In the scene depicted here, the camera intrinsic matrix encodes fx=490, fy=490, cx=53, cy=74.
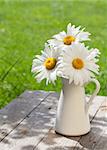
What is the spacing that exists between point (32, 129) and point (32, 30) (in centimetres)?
406

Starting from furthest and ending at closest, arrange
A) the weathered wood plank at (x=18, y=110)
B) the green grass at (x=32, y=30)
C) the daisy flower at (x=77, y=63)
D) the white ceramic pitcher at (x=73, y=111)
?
1. the green grass at (x=32, y=30)
2. the weathered wood plank at (x=18, y=110)
3. the white ceramic pitcher at (x=73, y=111)
4. the daisy flower at (x=77, y=63)

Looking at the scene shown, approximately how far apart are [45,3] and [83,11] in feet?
2.85

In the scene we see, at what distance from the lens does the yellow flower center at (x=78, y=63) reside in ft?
6.27

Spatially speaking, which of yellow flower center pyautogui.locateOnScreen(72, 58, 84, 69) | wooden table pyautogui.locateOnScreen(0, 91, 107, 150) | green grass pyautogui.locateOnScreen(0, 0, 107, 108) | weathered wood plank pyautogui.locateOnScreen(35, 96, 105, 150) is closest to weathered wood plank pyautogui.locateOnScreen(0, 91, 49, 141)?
wooden table pyautogui.locateOnScreen(0, 91, 107, 150)

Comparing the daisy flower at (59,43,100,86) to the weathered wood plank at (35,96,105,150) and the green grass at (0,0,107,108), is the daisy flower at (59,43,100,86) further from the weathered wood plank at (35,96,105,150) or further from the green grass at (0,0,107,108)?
the green grass at (0,0,107,108)

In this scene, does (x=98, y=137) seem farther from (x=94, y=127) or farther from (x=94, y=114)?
(x=94, y=114)

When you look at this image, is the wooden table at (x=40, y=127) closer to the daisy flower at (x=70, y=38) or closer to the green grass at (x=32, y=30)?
the daisy flower at (x=70, y=38)

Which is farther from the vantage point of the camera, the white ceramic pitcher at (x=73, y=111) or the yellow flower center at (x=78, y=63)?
the white ceramic pitcher at (x=73, y=111)

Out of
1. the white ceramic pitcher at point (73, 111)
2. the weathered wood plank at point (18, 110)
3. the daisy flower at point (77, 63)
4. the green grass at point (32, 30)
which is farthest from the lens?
the green grass at point (32, 30)

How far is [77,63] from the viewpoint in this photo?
1909mm

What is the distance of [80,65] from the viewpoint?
1.91 metres

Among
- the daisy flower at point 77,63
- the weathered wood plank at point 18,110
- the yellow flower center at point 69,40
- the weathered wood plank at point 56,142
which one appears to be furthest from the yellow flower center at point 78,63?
the weathered wood plank at point 18,110

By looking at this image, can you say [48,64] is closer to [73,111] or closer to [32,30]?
[73,111]

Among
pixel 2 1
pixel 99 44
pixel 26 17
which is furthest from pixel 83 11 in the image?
pixel 99 44
